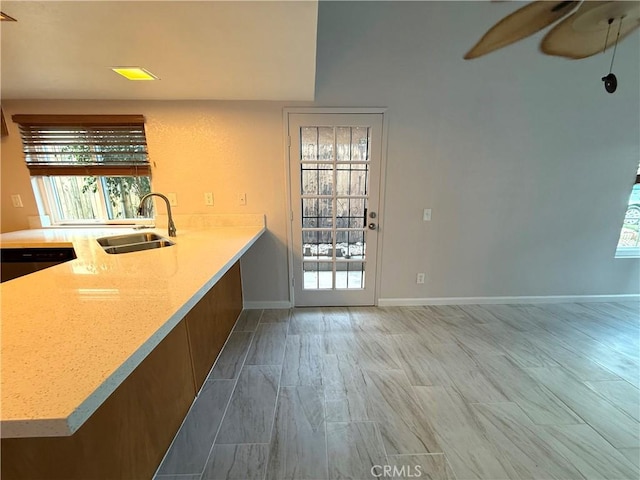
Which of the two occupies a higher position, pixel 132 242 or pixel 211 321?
pixel 132 242

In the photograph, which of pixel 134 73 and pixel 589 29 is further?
pixel 589 29

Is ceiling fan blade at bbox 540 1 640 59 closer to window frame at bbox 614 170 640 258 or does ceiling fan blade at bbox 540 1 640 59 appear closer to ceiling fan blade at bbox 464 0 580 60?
ceiling fan blade at bbox 464 0 580 60

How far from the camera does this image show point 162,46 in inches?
56.6

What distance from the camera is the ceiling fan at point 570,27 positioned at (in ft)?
6.53

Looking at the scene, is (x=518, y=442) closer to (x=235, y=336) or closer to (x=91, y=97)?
(x=235, y=336)

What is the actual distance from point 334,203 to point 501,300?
7.15ft

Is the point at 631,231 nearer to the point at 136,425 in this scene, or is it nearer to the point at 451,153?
the point at 451,153

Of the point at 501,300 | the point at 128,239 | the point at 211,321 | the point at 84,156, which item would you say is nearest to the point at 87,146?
the point at 84,156

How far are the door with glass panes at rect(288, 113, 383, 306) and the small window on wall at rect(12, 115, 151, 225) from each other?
1.47 metres

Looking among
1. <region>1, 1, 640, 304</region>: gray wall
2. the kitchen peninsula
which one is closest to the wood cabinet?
the kitchen peninsula

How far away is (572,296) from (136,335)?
13.3ft

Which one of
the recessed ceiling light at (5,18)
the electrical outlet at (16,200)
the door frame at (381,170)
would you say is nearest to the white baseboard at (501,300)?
the door frame at (381,170)

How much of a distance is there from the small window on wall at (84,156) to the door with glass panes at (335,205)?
147 cm

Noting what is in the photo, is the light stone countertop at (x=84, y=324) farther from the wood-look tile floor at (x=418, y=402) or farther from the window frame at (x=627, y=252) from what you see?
the window frame at (x=627, y=252)
